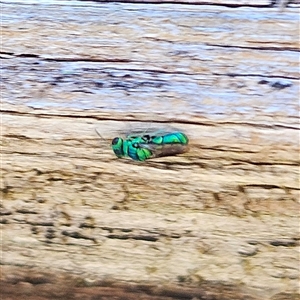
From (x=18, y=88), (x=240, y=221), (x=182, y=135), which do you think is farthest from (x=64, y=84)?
(x=240, y=221)

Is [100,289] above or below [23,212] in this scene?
below

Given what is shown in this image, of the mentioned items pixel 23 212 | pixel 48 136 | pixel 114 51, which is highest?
pixel 114 51

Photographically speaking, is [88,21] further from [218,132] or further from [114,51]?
[218,132]

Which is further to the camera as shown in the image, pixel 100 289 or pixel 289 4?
pixel 100 289
